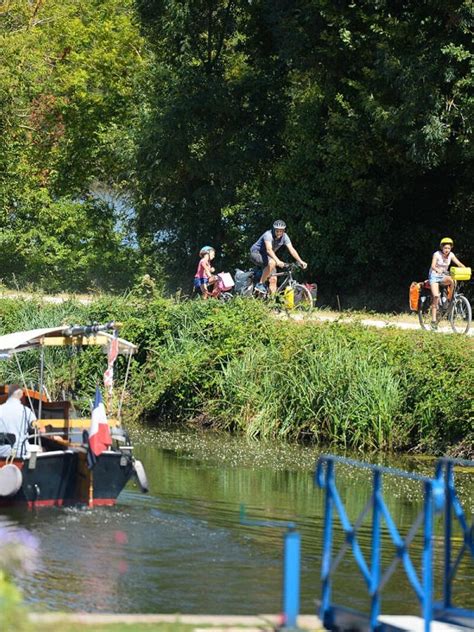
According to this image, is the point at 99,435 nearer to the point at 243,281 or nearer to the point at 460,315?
the point at 460,315

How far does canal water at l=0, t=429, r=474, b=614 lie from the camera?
491 inches

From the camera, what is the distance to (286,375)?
80.5 ft

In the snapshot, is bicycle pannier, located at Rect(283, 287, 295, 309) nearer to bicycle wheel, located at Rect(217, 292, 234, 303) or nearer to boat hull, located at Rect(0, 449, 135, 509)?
bicycle wheel, located at Rect(217, 292, 234, 303)

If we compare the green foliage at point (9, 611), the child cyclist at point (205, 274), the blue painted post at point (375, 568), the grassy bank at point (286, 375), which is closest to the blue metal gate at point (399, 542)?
the blue painted post at point (375, 568)

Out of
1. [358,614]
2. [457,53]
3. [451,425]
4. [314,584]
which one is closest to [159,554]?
[314,584]

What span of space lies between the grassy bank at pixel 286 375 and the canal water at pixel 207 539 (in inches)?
38.5

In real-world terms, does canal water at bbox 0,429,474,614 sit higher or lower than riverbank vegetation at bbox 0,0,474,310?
lower

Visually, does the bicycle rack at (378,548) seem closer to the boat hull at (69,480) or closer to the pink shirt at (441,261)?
the boat hull at (69,480)

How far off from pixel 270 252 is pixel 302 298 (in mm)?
1461

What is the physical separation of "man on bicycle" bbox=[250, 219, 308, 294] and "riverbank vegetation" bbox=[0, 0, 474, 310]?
5.89 meters

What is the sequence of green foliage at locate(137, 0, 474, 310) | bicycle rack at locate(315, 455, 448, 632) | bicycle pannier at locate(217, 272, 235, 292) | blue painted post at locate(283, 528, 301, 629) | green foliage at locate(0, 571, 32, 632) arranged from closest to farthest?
green foliage at locate(0, 571, 32, 632)
blue painted post at locate(283, 528, 301, 629)
bicycle rack at locate(315, 455, 448, 632)
bicycle pannier at locate(217, 272, 235, 292)
green foliage at locate(137, 0, 474, 310)

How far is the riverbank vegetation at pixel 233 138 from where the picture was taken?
33875 millimetres

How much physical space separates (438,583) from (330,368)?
10342mm

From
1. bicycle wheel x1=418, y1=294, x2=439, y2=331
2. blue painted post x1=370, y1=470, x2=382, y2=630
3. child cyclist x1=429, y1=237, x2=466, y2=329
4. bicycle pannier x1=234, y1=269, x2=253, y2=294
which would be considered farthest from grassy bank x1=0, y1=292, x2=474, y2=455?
blue painted post x1=370, y1=470, x2=382, y2=630
